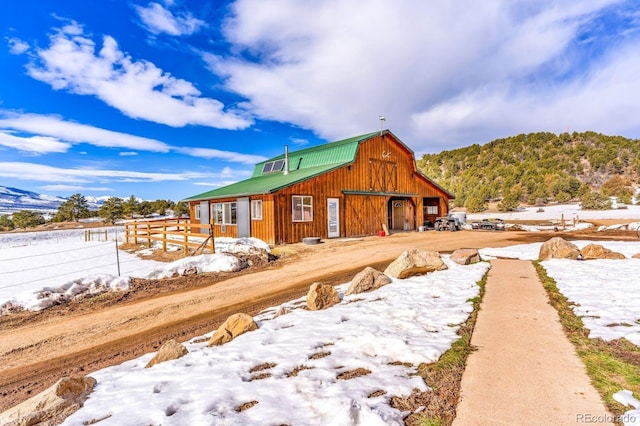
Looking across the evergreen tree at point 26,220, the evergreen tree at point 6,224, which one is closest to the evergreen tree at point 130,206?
the evergreen tree at point 26,220

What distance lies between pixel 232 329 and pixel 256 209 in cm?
1422

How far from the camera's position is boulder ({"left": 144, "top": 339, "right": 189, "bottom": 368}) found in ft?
15.9

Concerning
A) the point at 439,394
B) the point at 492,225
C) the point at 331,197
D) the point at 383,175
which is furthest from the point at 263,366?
the point at 492,225

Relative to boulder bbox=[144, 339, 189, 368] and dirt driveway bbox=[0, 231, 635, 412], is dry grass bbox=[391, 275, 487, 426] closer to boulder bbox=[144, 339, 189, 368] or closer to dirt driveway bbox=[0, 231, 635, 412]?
boulder bbox=[144, 339, 189, 368]

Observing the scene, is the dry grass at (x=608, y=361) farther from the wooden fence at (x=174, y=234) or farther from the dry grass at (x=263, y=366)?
the wooden fence at (x=174, y=234)

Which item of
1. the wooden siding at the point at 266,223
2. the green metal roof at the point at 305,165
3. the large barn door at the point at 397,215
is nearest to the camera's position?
the wooden siding at the point at 266,223

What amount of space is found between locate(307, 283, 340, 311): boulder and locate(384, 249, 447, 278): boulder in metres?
2.91

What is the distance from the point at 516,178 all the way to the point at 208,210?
53286mm

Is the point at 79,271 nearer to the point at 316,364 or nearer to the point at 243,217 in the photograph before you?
the point at 243,217

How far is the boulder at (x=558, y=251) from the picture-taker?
37.0 ft

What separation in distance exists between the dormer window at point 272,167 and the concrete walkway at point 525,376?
23299 mm

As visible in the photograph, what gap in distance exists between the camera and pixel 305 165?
2638cm

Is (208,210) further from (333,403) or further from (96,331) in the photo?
(333,403)

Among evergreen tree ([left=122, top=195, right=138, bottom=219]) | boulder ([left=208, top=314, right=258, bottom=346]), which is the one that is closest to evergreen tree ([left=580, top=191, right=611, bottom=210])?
boulder ([left=208, top=314, right=258, bottom=346])
